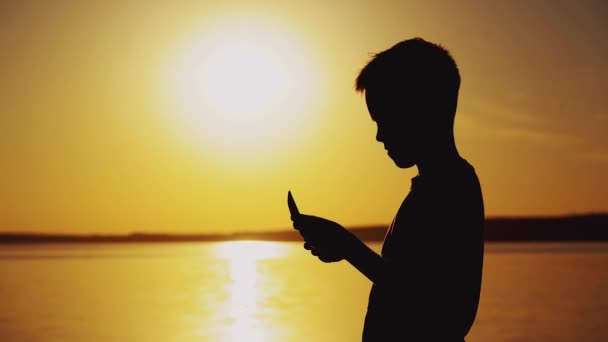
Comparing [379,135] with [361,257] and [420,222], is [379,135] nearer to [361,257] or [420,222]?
[420,222]

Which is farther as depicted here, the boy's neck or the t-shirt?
the boy's neck

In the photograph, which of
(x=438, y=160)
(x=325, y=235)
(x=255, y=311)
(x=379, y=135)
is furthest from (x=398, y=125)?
(x=255, y=311)

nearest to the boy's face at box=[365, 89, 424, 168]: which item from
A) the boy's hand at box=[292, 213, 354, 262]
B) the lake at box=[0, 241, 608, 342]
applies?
the boy's hand at box=[292, 213, 354, 262]

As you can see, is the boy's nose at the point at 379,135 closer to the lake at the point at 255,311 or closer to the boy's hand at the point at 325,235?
the boy's hand at the point at 325,235

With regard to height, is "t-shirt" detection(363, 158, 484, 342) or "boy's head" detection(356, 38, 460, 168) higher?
"boy's head" detection(356, 38, 460, 168)

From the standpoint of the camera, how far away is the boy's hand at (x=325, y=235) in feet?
7.67

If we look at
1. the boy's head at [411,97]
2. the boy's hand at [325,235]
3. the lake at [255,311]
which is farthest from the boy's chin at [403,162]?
the lake at [255,311]

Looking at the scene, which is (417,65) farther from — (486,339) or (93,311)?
(93,311)

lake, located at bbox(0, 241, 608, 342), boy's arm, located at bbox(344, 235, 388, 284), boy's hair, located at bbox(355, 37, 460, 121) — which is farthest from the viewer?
lake, located at bbox(0, 241, 608, 342)

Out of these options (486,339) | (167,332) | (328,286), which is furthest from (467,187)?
(328,286)

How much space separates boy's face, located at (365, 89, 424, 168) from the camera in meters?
2.47

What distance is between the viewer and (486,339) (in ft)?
53.6

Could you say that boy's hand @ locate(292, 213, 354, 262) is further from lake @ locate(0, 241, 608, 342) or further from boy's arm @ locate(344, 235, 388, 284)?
lake @ locate(0, 241, 608, 342)

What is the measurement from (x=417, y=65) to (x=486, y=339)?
14.8 metres
